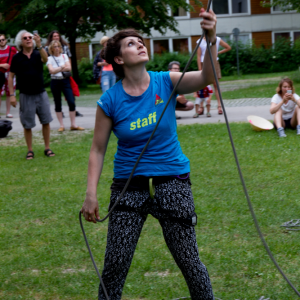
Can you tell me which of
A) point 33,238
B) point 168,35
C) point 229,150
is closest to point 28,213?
point 33,238

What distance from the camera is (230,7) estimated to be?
36.3 meters

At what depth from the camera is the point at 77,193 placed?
5.92 m

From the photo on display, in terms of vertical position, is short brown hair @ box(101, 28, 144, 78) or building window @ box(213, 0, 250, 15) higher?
building window @ box(213, 0, 250, 15)

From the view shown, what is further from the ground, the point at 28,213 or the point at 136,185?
the point at 136,185

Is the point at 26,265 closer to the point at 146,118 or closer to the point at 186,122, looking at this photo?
the point at 146,118

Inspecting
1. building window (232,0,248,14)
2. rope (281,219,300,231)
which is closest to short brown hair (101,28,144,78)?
rope (281,219,300,231)

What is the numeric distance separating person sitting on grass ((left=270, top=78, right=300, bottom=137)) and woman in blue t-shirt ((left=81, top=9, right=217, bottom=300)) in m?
5.99

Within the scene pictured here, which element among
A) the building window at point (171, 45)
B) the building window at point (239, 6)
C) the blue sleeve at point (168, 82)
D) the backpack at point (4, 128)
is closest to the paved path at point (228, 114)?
the backpack at point (4, 128)

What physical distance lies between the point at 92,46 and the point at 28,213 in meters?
33.2

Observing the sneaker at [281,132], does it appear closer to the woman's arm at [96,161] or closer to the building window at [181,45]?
the woman's arm at [96,161]

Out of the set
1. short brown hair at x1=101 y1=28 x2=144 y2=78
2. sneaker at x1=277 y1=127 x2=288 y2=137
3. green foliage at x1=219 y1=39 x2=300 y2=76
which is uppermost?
green foliage at x1=219 y1=39 x2=300 y2=76

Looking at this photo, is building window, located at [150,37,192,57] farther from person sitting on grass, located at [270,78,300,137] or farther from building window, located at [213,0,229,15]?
person sitting on grass, located at [270,78,300,137]

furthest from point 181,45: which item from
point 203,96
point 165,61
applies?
point 203,96

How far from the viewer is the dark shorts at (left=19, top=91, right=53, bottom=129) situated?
7.58m
